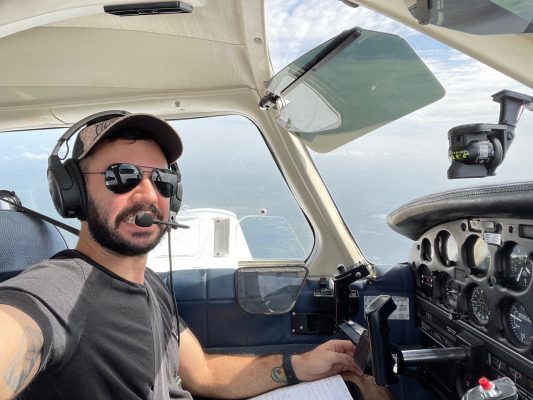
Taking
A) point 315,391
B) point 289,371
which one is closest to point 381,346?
point 315,391

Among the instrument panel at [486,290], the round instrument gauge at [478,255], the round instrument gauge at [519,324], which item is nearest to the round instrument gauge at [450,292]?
the instrument panel at [486,290]

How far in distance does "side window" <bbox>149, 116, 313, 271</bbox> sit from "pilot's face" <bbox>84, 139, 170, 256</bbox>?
3.51 ft

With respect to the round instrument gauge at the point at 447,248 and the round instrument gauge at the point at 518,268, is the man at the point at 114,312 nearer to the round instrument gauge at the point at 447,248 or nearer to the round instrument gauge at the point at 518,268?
the round instrument gauge at the point at 447,248

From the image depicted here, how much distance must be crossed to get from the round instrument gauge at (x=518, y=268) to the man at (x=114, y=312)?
619 mm

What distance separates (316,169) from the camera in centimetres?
226

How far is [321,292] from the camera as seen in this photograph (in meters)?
1.94

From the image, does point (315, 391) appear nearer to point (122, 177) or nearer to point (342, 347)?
point (342, 347)

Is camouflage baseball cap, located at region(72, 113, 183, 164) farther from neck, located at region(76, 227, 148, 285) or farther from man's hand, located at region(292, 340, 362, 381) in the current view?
man's hand, located at region(292, 340, 362, 381)

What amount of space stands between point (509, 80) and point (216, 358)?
142 centimetres

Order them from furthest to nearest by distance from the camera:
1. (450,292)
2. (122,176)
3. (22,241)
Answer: (450,292) → (22,241) → (122,176)

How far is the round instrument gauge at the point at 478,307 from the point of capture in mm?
1393

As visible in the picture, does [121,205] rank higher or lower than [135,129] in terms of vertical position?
lower

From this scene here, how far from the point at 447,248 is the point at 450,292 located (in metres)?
0.18

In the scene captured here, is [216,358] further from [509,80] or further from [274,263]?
[509,80]
